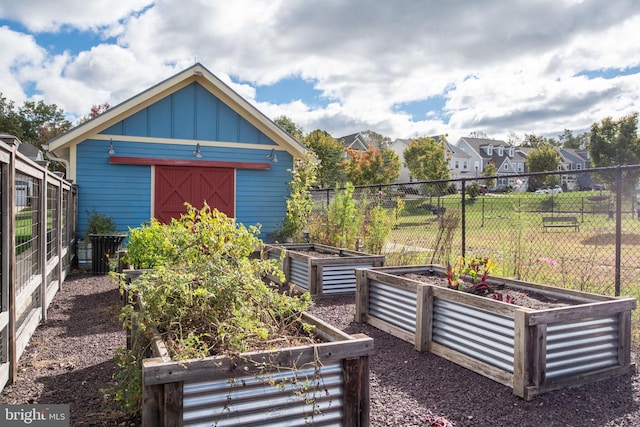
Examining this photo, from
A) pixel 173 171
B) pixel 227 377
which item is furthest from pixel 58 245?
pixel 227 377

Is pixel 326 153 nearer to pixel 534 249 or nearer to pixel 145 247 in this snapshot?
A: pixel 534 249

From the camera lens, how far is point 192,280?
2.74 meters

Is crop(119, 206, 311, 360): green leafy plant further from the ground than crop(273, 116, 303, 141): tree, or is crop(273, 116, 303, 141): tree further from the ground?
crop(273, 116, 303, 141): tree

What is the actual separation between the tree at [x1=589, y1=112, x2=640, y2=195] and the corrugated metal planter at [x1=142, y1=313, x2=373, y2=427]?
3339 centimetres

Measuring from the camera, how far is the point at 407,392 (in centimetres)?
342

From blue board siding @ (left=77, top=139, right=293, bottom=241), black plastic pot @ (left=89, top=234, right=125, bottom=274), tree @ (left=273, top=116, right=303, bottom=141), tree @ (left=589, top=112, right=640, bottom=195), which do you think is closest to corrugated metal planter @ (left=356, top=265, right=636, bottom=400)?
black plastic pot @ (left=89, top=234, right=125, bottom=274)

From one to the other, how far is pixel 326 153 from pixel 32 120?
27.3 meters

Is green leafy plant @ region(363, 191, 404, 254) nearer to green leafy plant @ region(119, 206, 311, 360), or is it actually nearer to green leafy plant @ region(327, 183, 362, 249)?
green leafy plant @ region(327, 183, 362, 249)

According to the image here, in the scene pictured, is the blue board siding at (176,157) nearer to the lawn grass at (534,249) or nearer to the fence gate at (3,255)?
the lawn grass at (534,249)

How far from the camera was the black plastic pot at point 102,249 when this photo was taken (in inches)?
347

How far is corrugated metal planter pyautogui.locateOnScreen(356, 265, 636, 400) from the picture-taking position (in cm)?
334

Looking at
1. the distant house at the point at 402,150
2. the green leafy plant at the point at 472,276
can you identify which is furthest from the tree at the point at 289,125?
the green leafy plant at the point at 472,276

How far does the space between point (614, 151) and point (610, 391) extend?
3254cm

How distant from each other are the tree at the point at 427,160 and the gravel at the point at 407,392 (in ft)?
109
